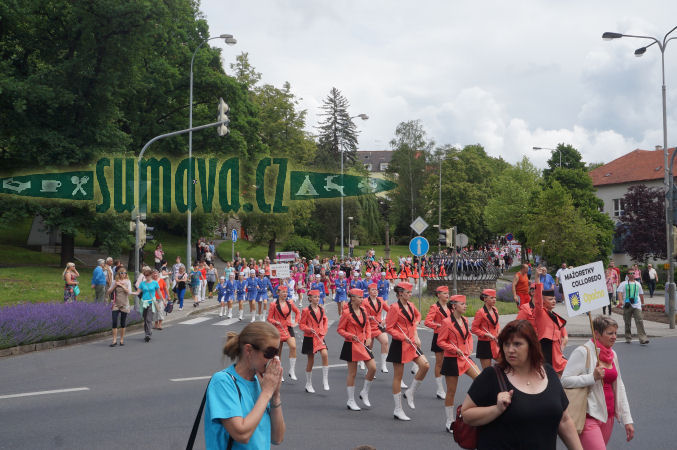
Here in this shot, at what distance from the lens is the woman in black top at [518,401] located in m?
3.23

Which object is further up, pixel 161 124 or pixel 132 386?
pixel 161 124

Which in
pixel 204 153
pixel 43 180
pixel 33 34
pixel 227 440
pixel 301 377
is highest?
pixel 33 34

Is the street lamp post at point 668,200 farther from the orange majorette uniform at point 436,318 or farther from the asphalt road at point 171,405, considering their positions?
the orange majorette uniform at point 436,318

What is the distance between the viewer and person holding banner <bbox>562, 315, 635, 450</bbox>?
15.5 ft

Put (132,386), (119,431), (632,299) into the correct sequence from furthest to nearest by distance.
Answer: (632,299) < (132,386) < (119,431)

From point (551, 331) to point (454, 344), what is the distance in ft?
4.25

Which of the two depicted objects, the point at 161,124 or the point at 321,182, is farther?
the point at 321,182

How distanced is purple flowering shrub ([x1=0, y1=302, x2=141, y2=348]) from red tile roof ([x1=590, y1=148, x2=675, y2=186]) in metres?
57.5

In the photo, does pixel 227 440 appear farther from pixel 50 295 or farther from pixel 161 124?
pixel 161 124

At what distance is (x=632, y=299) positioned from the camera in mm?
16078

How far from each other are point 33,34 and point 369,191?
4936cm

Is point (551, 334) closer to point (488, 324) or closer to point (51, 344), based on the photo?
point (488, 324)

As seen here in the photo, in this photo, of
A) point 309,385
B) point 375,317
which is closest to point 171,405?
point 309,385

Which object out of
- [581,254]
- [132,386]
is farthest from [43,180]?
[581,254]
